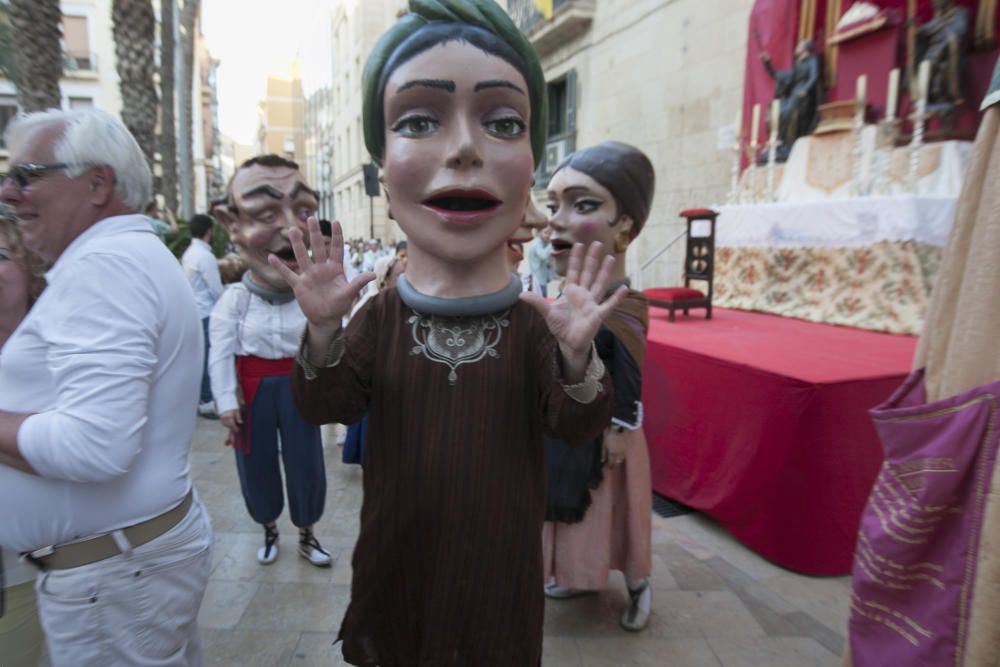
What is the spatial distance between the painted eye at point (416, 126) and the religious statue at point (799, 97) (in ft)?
20.2

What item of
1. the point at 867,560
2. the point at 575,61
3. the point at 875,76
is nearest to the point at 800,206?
the point at 875,76

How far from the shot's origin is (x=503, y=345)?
1.30m

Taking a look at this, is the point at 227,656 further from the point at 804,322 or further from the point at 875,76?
the point at 875,76

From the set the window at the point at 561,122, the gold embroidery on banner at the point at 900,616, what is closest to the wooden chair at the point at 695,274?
the gold embroidery on banner at the point at 900,616

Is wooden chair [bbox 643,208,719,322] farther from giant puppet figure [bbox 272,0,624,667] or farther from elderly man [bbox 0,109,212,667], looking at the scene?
elderly man [bbox 0,109,212,667]

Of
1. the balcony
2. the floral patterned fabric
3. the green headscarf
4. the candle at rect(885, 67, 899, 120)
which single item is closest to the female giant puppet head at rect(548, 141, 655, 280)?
the green headscarf

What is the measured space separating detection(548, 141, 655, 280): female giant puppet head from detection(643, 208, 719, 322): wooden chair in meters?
2.44

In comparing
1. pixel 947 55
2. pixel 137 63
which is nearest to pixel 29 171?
pixel 137 63

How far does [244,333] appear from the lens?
8.38 ft

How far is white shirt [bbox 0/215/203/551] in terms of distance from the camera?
1108 millimetres

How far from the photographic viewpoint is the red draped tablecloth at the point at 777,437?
8.32 feet

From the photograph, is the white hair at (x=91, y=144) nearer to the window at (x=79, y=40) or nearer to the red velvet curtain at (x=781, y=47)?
the red velvet curtain at (x=781, y=47)

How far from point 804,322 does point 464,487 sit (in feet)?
13.5

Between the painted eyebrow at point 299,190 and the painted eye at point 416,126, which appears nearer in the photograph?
the painted eye at point 416,126
